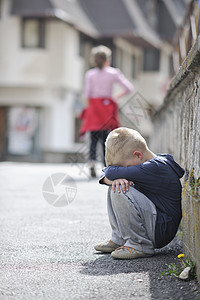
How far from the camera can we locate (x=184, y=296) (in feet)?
9.86

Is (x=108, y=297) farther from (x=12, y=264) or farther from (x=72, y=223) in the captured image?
(x=72, y=223)

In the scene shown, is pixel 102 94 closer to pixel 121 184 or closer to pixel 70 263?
pixel 121 184

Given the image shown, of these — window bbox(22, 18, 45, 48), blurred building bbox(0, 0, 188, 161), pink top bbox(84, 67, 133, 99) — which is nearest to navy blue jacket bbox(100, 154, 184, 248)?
pink top bbox(84, 67, 133, 99)

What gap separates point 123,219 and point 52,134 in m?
25.5

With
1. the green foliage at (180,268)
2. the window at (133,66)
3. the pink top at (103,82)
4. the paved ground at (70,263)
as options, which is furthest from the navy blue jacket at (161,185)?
the window at (133,66)

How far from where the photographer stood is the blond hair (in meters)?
3.88

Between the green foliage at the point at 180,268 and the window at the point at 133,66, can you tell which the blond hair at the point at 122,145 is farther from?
the window at the point at 133,66

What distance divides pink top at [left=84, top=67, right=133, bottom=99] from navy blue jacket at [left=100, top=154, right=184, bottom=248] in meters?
5.74

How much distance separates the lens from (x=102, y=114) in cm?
977

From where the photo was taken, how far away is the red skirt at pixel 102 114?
31.9 feet

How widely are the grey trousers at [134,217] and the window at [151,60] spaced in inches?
1373

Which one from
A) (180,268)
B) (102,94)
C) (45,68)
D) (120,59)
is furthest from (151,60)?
(180,268)

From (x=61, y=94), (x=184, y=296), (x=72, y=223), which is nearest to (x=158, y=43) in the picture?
(x=61, y=94)

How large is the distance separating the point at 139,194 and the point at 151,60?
35370mm
